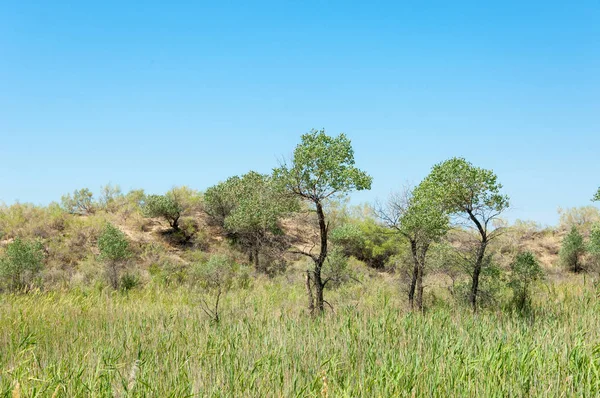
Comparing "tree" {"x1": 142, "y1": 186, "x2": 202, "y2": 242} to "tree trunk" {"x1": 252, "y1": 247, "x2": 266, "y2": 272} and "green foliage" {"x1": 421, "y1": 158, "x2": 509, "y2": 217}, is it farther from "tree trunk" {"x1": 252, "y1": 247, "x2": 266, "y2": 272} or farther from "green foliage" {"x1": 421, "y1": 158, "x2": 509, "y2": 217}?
"green foliage" {"x1": 421, "y1": 158, "x2": 509, "y2": 217}

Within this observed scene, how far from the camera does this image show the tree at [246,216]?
92.0ft

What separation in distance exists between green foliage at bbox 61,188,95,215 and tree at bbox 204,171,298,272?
30.2 feet

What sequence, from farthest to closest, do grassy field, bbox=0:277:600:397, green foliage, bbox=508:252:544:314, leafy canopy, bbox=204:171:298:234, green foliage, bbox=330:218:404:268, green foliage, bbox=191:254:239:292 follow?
green foliage, bbox=330:218:404:268, leafy canopy, bbox=204:171:298:234, green foliage, bbox=191:254:239:292, green foliage, bbox=508:252:544:314, grassy field, bbox=0:277:600:397

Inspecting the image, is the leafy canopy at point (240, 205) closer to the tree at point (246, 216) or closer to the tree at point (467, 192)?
the tree at point (246, 216)

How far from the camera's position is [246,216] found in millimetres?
28016

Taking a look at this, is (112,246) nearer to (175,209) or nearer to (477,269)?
(175,209)

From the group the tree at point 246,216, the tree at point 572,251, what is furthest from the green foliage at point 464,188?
the tree at point 572,251

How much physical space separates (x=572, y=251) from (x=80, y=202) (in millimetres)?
32941

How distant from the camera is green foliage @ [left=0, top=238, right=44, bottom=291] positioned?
20.6 meters

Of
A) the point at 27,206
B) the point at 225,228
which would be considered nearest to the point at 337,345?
the point at 225,228

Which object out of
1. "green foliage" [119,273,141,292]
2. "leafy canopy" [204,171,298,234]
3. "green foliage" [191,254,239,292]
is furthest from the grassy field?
"leafy canopy" [204,171,298,234]

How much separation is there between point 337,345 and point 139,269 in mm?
19043

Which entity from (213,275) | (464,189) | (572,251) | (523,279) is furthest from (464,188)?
(572,251)

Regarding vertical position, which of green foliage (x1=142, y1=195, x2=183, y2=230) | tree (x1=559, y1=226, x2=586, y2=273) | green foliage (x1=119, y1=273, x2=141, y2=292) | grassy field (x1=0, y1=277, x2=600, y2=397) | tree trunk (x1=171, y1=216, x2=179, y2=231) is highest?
green foliage (x1=142, y1=195, x2=183, y2=230)
